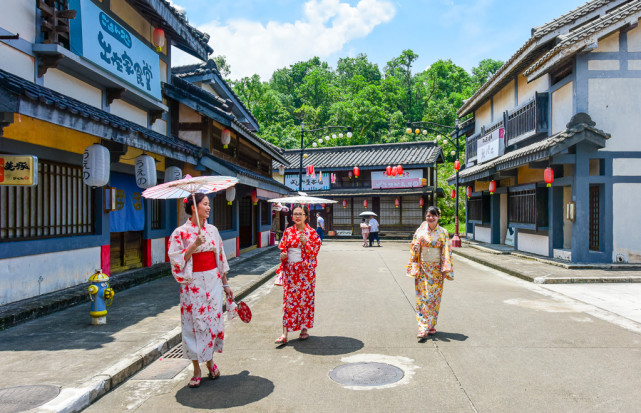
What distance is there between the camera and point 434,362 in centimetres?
555

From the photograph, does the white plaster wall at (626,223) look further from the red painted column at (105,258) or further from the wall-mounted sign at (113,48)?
the red painted column at (105,258)

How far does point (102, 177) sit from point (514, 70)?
16.6 meters

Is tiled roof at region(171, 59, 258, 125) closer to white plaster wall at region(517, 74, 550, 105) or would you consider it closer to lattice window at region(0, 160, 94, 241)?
lattice window at region(0, 160, 94, 241)

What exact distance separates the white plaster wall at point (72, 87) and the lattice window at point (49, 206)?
1.46m

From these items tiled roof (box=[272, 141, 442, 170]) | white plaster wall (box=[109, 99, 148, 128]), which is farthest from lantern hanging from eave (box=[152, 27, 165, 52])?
tiled roof (box=[272, 141, 442, 170])

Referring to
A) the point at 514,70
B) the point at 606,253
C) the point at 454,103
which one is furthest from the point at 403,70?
Answer: the point at 606,253

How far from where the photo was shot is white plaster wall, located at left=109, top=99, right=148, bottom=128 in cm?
1104

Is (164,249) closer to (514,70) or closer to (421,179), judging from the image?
(514,70)

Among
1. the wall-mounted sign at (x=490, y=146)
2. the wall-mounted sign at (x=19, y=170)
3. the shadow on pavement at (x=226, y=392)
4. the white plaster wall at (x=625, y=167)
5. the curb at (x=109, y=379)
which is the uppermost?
the wall-mounted sign at (x=490, y=146)

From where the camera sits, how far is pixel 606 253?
14.3 meters

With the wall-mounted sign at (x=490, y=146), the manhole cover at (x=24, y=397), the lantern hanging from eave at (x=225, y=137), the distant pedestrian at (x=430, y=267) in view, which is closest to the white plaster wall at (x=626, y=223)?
the wall-mounted sign at (x=490, y=146)

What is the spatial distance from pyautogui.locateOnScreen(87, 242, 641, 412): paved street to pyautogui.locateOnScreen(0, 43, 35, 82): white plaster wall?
18.3 feet

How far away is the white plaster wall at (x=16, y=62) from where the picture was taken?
7.41 metres

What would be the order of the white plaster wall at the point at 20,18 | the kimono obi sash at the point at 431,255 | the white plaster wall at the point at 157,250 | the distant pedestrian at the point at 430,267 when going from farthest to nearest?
the white plaster wall at the point at 157,250
the white plaster wall at the point at 20,18
the kimono obi sash at the point at 431,255
the distant pedestrian at the point at 430,267
